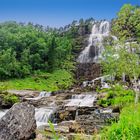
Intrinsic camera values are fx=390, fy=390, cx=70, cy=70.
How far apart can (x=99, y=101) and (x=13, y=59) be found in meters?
35.6

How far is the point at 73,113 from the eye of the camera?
34.1 metres

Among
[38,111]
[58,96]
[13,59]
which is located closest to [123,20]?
[38,111]

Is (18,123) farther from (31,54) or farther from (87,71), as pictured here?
(31,54)

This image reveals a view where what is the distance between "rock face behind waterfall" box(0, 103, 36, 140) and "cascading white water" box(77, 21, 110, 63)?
2273 inches

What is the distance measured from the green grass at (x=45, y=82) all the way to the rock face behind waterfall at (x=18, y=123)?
4150cm

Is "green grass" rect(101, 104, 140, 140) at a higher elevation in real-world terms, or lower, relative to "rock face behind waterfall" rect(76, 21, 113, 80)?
lower

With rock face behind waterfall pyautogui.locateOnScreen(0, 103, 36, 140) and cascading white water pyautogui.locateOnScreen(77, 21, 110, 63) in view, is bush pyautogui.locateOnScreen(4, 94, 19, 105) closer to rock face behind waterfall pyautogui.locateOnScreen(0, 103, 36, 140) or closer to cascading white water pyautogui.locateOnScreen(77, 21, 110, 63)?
rock face behind waterfall pyautogui.locateOnScreen(0, 103, 36, 140)

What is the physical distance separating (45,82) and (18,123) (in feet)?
160

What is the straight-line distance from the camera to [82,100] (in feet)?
144

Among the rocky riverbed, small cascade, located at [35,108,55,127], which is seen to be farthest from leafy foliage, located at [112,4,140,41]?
small cascade, located at [35,108,55,127]

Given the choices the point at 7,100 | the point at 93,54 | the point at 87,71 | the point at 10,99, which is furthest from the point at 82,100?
the point at 93,54

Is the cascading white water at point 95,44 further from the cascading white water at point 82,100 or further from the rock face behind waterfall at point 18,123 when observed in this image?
the rock face behind waterfall at point 18,123

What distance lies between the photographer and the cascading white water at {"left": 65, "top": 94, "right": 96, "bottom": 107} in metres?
41.7

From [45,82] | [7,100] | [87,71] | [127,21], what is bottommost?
[7,100]
